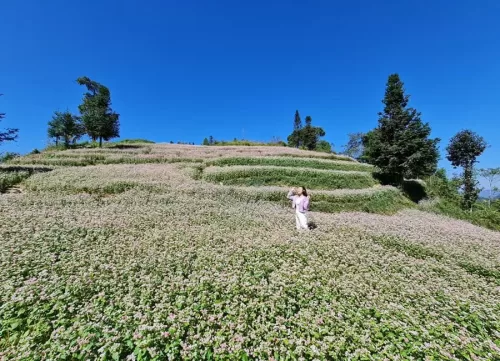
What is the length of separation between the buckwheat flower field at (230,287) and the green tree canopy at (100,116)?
3362 cm

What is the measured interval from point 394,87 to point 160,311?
36116 millimetres

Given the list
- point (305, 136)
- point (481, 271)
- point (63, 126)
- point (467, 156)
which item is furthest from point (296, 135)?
point (481, 271)

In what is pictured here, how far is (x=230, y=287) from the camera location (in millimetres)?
6426

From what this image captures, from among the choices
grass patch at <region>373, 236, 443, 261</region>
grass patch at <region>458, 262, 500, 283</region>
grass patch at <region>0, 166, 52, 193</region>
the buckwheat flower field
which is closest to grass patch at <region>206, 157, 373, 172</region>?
the buckwheat flower field

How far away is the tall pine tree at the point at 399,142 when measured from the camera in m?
27.6

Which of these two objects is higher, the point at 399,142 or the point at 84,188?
the point at 399,142

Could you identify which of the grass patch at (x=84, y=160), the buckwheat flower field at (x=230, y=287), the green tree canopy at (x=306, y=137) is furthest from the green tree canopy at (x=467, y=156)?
the green tree canopy at (x=306, y=137)

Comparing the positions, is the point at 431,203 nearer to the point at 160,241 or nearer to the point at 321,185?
the point at 321,185

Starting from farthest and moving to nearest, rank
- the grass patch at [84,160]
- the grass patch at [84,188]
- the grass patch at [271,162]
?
the grass patch at [271,162] → the grass patch at [84,160] → the grass patch at [84,188]

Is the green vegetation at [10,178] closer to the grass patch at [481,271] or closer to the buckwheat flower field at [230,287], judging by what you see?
the buckwheat flower field at [230,287]

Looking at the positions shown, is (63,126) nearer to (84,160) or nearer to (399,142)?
(84,160)

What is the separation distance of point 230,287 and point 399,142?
29270 millimetres

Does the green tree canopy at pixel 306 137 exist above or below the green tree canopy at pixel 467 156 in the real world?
above

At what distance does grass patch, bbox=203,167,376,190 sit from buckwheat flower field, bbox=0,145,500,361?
29.7 ft
